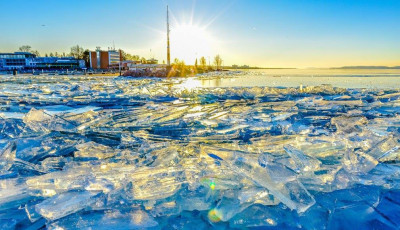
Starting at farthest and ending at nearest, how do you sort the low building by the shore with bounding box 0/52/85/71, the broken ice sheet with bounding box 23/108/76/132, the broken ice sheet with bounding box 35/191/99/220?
the low building by the shore with bounding box 0/52/85/71
the broken ice sheet with bounding box 23/108/76/132
the broken ice sheet with bounding box 35/191/99/220

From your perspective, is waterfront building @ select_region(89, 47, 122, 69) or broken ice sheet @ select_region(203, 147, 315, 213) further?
waterfront building @ select_region(89, 47, 122, 69)

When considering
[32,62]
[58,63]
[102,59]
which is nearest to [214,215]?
[102,59]

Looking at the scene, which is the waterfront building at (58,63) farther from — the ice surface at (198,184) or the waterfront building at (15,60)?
the ice surface at (198,184)

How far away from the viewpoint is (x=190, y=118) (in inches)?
152

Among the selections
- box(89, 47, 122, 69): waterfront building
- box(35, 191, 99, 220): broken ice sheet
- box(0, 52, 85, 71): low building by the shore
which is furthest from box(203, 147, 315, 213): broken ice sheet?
box(0, 52, 85, 71): low building by the shore

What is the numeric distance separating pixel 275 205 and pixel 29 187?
157 centimetres

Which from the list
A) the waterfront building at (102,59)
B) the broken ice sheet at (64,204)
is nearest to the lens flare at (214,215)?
the broken ice sheet at (64,204)

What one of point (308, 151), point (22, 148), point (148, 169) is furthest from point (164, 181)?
point (22, 148)

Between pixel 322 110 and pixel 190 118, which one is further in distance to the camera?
pixel 322 110

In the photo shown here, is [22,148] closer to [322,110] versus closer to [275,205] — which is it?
[275,205]

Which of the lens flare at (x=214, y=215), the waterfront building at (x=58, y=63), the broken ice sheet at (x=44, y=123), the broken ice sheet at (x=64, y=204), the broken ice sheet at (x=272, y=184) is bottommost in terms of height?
the lens flare at (x=214, y=215)

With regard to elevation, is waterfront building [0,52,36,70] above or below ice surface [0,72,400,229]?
above

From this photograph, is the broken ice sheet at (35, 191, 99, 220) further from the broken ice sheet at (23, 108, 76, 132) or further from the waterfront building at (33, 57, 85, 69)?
the waterfront building at (33, 57, 85, 69)

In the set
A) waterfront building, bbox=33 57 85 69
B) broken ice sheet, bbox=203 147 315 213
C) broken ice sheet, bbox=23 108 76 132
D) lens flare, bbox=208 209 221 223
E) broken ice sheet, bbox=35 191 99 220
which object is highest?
waterfront building, bbox=33 57 85 69
